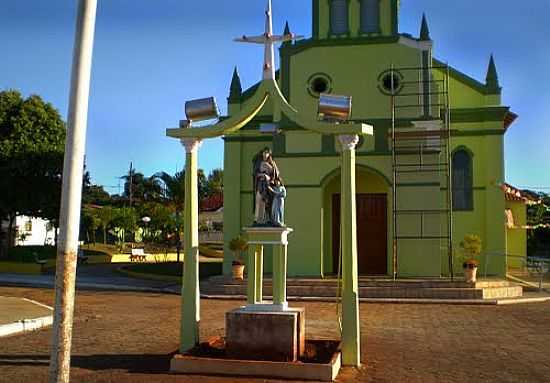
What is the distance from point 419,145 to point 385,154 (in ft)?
3.42

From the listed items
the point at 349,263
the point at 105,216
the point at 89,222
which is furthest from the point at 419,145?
the point at 89,222

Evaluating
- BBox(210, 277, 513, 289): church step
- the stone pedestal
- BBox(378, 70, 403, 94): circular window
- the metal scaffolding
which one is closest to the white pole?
the stone pedestal

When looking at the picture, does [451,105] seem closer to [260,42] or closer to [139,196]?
[260,42]

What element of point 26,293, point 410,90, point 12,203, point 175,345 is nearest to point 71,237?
point 175,345

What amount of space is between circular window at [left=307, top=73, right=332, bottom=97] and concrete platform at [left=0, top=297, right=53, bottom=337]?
10399mm

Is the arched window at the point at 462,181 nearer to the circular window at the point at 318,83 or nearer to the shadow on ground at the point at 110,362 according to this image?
the circular window at the point at 318,83

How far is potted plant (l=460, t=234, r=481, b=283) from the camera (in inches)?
677

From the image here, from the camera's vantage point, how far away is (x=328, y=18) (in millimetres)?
20328

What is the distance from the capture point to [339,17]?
20.3 m

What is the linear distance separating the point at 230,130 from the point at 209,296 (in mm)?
9529

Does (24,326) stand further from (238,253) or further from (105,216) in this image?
(105,216)


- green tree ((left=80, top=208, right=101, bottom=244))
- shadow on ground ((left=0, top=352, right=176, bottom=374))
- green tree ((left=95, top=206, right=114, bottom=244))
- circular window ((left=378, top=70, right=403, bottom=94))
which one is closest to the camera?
shadow on ground ((left=0, top=352, right=176, bottom=374))

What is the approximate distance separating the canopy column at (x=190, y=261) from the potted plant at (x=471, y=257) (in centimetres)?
1056

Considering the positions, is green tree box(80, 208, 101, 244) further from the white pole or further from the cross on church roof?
the white pole
